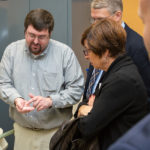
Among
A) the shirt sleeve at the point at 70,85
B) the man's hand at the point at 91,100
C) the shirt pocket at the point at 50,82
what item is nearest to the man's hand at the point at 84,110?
the man's hand at the point at 91,100

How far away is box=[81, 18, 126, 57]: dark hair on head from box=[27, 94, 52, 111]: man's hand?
699 millimetres

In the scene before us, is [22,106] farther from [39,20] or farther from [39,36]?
[39,20]

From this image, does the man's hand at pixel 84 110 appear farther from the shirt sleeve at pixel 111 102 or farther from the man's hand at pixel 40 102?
the man's hand at pixel 40 102

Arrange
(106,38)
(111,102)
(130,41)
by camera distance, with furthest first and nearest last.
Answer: (130,41), (106,38), (111,102)

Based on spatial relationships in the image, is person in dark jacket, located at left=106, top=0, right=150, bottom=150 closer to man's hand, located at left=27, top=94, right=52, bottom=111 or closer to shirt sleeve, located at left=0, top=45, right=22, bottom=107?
man's hand, located at left=27, top=94, right=52, bottom=111

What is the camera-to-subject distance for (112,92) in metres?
1.39

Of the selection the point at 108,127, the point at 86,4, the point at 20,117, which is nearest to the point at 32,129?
the point at 20,117

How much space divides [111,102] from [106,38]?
387 mm

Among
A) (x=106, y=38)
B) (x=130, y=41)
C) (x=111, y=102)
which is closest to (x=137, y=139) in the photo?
(x=111, y=102)

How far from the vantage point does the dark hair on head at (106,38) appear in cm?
156

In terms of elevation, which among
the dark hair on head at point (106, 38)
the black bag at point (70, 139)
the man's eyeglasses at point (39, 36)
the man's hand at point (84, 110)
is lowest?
the black bag at point (70, 139)

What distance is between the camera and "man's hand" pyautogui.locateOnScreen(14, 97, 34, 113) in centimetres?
205

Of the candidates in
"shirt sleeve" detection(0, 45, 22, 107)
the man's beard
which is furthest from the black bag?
the man's beard

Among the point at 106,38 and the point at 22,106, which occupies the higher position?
the point at 106,38
